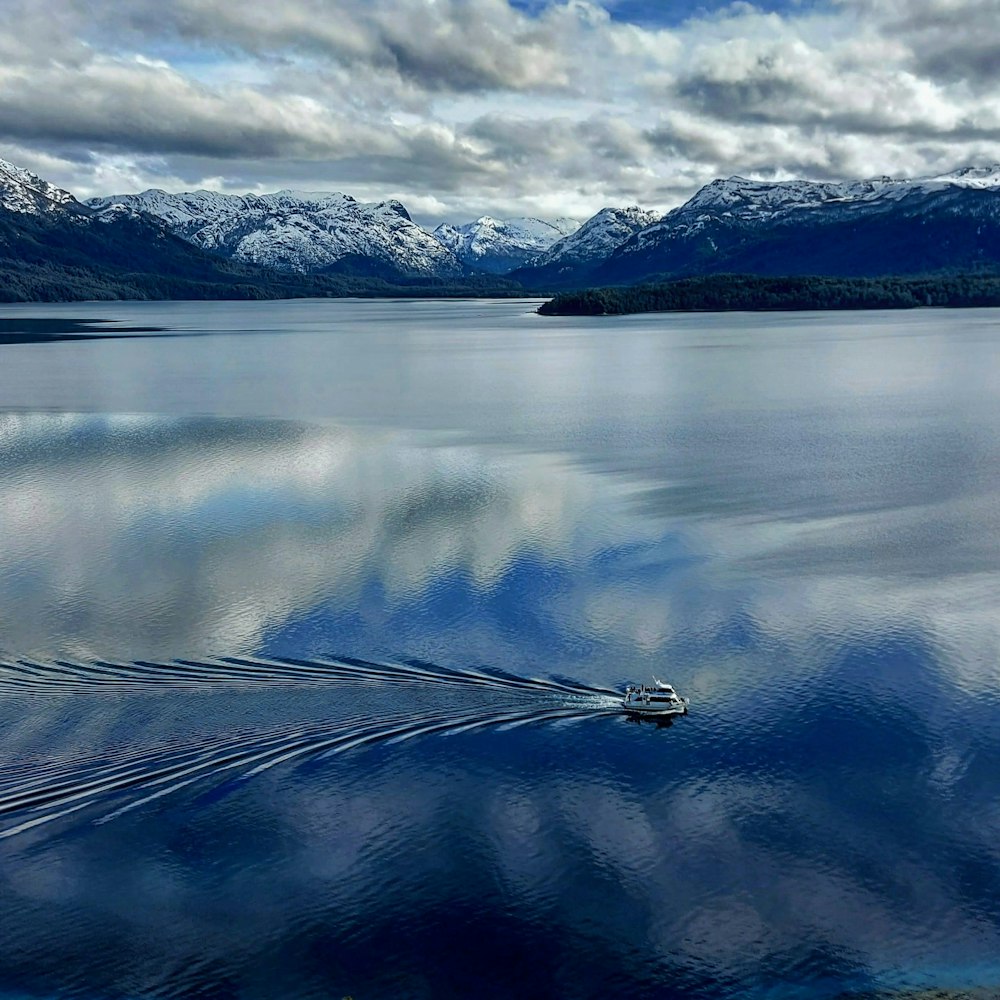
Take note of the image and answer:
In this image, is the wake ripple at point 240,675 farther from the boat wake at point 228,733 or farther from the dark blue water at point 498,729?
the dark blue water at point 498,729

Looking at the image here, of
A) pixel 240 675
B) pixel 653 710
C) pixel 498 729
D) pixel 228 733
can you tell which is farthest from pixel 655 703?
pixel 240 675

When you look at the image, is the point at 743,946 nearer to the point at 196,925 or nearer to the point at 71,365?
the point at 196,925

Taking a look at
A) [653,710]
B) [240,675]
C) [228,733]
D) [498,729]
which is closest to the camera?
[228,733]

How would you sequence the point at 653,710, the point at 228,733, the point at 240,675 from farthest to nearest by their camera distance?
the point at 240,675, the point at 653,710, the point at 228,733

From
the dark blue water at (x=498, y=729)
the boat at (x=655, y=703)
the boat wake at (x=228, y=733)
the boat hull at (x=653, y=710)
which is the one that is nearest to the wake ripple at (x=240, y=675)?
the boat wake at (x=228, y=733)

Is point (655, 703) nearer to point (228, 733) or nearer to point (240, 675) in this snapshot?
point (228, 733)

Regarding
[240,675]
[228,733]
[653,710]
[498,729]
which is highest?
[240,675]
